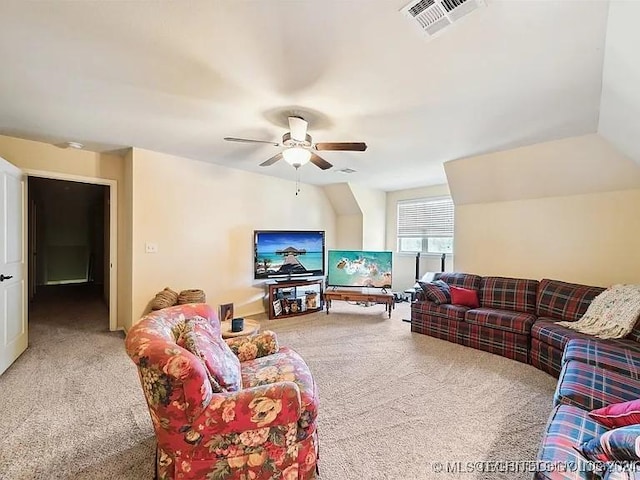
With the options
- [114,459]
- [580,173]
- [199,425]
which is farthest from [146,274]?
[580,173]

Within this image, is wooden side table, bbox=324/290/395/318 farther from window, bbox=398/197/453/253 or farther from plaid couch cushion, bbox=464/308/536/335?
window, bbox=398/197/453/253

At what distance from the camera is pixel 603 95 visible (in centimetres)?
228

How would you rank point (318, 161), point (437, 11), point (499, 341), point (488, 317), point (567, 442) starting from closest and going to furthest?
point (567, 442)
point (437, 11)
point (318, 161)
point (499, 341)
point (488, 317)

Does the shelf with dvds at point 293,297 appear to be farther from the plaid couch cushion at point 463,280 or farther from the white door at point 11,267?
the white door at point 11,267

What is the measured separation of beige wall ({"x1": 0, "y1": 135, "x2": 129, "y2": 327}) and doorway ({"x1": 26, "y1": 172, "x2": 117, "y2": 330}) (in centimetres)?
225

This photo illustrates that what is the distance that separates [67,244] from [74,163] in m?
6.37

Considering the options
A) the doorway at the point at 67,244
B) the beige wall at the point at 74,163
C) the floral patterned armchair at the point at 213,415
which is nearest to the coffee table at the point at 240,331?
the floral patterned armchair at the point at 213,415

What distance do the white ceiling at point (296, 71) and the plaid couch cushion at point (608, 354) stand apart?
6.42 ft

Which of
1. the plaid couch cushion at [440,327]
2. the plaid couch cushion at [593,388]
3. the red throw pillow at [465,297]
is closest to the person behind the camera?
the plaid couch cushion at [593,388]

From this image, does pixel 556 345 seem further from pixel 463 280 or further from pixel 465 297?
pixel 463 280

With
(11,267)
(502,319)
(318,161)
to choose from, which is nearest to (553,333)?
(502,319)

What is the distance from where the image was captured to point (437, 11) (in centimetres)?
149

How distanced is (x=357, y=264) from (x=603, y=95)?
12.1 ft

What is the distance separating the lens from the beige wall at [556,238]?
3474mm
